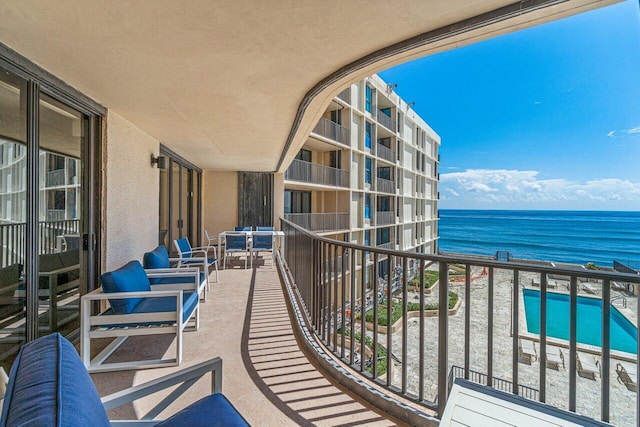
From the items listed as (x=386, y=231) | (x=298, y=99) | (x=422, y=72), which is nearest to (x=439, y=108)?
(x=422, y=72)

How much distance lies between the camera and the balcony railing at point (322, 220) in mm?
11844

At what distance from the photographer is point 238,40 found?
183cm

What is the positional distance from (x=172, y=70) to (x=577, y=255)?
35.4 meters

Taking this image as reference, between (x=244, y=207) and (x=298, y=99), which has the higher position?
(x=298, y=99)

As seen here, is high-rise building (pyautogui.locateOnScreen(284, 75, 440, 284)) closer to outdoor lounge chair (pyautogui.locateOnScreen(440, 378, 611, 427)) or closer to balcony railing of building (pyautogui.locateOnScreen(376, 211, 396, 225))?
balcony railing of building (pyautogui.locateOnScreen(376, 211, 396, 225))

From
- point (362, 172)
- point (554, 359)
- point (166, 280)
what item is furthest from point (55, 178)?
point (554, 359)

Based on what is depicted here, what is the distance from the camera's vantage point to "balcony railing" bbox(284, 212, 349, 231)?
11844 mm

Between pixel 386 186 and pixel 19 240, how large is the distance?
1579 cm

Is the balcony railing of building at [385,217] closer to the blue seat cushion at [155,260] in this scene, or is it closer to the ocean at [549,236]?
the blue seat cushion at [155,260]

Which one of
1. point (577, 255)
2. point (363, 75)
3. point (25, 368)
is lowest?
point (577, 255)

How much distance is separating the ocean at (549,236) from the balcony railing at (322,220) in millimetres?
21839

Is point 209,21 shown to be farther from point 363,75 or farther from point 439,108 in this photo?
point 439,108

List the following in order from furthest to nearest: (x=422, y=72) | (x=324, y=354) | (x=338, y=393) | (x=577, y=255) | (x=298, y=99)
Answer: (x=422, y=72) → (x=577, y=255) → (x=298, y=99) → (x=324, y=354) → (x=338, y=393)

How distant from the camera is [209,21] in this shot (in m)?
1.64
